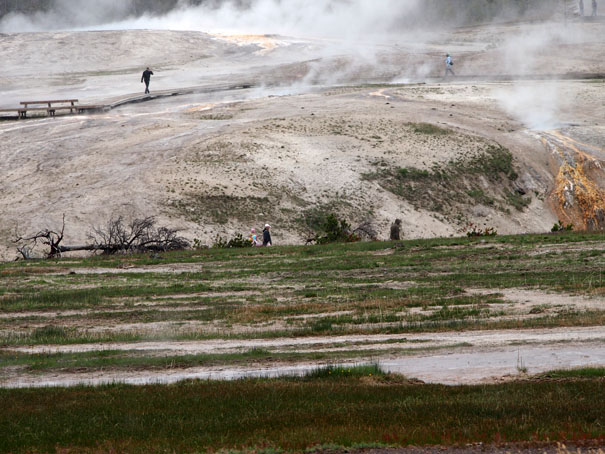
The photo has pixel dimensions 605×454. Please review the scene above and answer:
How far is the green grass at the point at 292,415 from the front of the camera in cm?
891

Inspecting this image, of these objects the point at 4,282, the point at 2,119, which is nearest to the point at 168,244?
the point at 4,282

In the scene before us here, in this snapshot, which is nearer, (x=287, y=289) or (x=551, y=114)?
(x=287, y=289)

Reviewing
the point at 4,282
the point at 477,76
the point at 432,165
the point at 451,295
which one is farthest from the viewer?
the point at 477,76

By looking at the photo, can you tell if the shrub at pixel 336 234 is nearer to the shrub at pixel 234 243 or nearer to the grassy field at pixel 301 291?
the shrub at pixel 234 243

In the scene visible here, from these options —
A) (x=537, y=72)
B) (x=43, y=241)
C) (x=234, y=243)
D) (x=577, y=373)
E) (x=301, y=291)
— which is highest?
(x=577, y=373)

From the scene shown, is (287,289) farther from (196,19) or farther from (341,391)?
(196,19)

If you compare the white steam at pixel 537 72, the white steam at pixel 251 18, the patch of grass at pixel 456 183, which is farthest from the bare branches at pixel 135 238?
the white steam at pixel 251 18

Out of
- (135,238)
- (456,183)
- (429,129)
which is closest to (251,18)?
(429,129)

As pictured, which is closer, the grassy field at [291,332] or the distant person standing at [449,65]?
the grassy field at [291,332]

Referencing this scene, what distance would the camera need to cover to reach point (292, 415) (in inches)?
396

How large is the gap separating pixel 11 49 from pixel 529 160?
6327cm

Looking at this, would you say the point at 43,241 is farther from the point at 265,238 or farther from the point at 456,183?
the point at 456,183

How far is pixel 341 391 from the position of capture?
11359 millimetres

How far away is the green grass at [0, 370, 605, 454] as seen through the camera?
29.2ft
